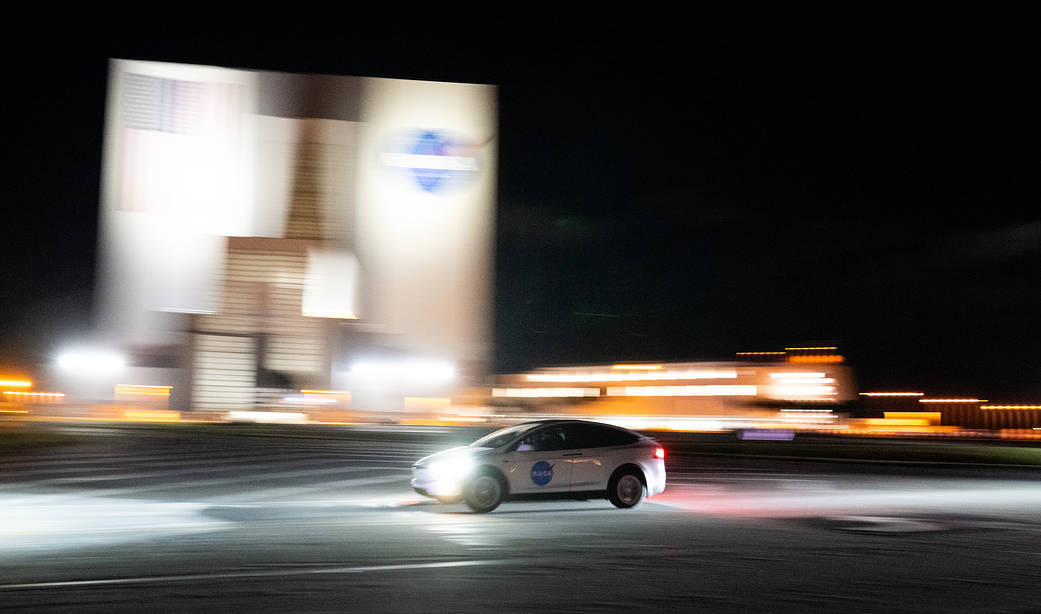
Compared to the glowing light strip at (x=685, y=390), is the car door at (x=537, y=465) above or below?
Result: below

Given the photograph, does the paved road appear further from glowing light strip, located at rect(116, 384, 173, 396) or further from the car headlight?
glowing light strip, located at rect(116, 384, 173, 396)

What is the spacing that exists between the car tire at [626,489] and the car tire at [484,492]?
176 centimetres

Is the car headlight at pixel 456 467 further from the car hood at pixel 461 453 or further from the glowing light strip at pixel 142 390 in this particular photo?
the glowing light strip at pixel 142 390

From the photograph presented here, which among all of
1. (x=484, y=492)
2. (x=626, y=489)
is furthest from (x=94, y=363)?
(x=626, y=489)

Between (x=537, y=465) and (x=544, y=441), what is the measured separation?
41cm

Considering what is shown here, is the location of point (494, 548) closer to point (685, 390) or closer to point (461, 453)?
point (461, 453)

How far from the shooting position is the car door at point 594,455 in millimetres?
13555

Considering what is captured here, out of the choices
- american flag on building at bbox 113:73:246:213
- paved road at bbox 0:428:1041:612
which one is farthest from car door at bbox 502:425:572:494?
american flag on building at bbox 113:73:246:213

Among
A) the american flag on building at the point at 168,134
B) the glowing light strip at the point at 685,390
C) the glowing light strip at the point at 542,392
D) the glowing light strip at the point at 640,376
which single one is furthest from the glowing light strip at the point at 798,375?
the american flag on building at the point at 168,134

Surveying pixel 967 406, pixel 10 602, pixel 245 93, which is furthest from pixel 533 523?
pixel 967 406

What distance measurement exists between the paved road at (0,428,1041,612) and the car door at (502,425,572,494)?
1.51ft

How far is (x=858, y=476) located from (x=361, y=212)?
271 ft

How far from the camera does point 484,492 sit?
1304 centimetres

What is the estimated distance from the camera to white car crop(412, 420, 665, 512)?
513 inches
